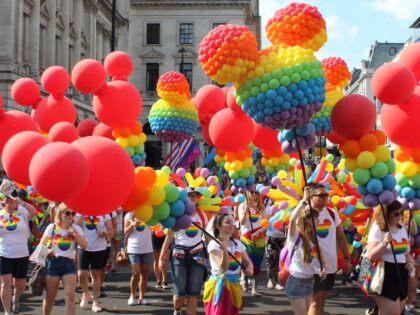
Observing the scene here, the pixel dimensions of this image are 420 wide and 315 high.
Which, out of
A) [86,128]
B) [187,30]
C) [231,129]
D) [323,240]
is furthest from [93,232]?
[187,30]

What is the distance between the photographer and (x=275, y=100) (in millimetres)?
4375

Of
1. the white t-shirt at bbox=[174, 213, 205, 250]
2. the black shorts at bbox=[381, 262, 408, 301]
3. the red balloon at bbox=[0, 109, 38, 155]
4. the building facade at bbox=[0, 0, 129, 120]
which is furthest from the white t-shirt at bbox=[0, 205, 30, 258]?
the building facade at bbox=[0, 0, 129, 120]

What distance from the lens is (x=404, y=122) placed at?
4.91m

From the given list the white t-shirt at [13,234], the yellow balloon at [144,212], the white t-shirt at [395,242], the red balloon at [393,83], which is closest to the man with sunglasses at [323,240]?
the white t-shirt at [395,242]

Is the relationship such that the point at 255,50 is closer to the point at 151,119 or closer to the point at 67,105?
the point at 67,105

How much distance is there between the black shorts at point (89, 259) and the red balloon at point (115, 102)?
85.4 inches

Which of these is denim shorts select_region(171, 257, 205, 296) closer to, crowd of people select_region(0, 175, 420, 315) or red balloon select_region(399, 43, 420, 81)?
crowd of people select_region(0, 175, 420, 315)

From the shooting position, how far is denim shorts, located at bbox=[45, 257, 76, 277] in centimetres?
600

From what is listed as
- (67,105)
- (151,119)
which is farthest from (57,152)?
(151,119)

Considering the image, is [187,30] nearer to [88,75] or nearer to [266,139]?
[266,139]

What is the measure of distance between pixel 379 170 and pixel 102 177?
2.47 m

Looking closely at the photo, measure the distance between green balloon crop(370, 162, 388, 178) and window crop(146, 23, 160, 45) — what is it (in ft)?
147

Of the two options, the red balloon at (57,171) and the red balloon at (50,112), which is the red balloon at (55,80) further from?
the red balloon at (57,171)

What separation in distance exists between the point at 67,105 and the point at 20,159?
3.72 m
